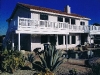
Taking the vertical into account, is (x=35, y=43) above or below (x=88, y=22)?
below

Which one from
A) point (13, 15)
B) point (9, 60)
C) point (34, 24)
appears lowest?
point (9, 60)

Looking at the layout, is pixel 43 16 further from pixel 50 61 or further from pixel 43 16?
pixel 50 61

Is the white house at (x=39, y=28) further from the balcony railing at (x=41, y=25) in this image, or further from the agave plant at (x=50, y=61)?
the agave plant at (x=50, y=61)

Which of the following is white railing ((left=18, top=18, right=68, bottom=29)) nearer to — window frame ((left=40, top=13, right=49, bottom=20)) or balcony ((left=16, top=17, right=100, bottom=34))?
balcony ((left=16, top=17, right=100, bottom=34))

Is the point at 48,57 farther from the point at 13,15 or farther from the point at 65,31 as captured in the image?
the point at 13,15

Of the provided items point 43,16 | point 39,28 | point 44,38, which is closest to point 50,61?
point 39,28

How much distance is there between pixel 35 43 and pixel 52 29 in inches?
110

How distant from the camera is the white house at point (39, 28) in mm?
15364

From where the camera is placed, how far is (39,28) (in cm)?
1630

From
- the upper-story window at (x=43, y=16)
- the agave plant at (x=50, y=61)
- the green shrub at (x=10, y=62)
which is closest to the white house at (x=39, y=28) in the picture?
the upper-story window at (x=43, y=16)

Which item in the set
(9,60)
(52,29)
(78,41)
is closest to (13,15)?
(52,29)

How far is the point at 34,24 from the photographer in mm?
15805

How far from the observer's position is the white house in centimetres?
1536

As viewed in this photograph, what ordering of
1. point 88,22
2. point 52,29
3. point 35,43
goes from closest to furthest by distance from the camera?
point 52,29
point 35,43
point 88,22
